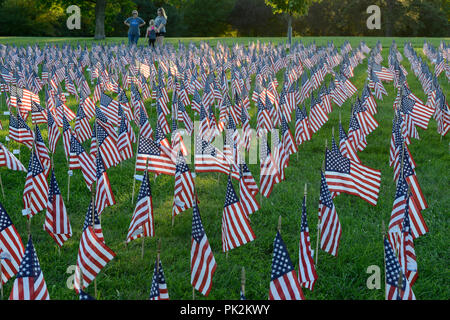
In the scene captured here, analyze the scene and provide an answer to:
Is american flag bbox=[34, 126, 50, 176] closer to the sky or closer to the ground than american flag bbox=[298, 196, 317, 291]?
closer to the sky

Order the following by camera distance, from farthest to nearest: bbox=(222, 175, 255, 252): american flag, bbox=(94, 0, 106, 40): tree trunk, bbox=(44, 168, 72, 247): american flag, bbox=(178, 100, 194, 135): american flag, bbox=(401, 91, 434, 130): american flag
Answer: bbox=(94, 0, 106, 40): tree trunk < bbox=(178, 100, 194, 135): american flag < bbox=(401, 91, 434, 130): american flag < bbox=(44, 168, 72, 247): american flag < bbox=(222, 175, 255, 252): american flag

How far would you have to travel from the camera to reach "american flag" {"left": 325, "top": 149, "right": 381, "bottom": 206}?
23.0 feet

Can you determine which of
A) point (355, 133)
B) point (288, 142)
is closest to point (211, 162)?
point (288, 142)

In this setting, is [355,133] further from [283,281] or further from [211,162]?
[283,281]

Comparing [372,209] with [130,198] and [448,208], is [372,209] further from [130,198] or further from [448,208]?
[130,198]

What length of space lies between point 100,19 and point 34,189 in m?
38.4

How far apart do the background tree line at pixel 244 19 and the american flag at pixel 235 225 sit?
43373mm

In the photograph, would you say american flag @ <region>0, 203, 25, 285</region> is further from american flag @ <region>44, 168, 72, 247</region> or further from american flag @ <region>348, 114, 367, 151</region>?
american flag @ <region>348, 114, 367, 151</region>

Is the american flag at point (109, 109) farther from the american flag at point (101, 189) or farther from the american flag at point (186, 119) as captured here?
the american flag at point (101, 189)

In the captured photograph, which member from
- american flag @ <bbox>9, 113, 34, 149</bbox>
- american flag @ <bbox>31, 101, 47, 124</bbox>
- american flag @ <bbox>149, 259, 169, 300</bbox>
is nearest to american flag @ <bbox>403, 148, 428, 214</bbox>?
american flag @ <bbox>149, 259, 169, 300</bbox>

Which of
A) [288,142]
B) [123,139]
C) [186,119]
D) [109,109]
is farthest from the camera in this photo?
[109,109]

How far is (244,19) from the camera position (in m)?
73.4

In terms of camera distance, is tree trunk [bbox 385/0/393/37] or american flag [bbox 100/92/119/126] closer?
american flag [bbox 100/92/119/126]

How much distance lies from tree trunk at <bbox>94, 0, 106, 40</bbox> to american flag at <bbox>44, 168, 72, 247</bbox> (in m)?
37.4
